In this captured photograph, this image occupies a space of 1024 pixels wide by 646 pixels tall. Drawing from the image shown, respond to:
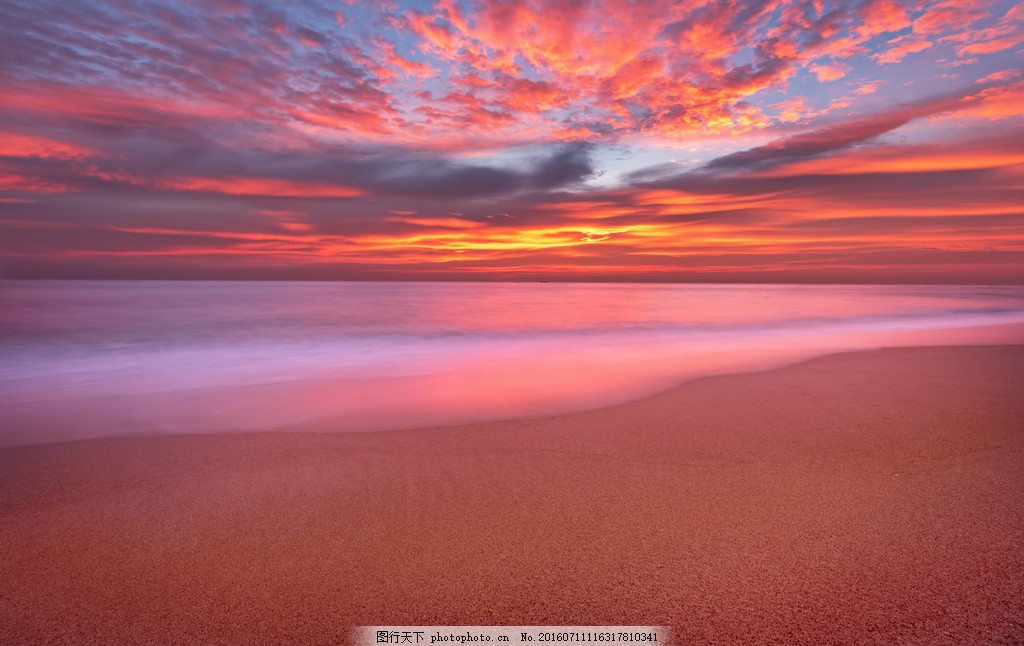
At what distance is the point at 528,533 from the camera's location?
10.6 ft

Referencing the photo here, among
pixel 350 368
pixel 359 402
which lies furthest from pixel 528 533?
pixel 350 368

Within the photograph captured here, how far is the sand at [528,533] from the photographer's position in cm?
247

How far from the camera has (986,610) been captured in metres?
2.42

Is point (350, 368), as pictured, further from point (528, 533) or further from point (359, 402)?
point (528, 533)

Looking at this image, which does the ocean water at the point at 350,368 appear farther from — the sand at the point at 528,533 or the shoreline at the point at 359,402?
the sand at the point at 528,533

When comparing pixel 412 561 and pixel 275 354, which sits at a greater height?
pixel 412 561

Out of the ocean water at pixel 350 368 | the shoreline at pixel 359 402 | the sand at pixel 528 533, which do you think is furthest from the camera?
the ocean water at pixel 350 368

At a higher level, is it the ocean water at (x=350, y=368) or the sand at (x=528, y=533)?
the sand at (x=528, y=533)

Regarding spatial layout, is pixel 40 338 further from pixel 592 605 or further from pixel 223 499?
pixel 592 605

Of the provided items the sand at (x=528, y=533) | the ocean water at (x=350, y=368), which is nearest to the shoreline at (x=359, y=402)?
the ocean water at (x=350, y=368)

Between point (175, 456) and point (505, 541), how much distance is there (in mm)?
3292

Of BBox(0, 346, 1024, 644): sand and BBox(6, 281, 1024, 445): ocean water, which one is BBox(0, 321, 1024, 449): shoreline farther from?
BBox(0, 346, 1024, 644): sand

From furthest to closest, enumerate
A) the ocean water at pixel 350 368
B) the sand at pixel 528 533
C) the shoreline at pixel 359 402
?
1. the ocean water at pixel 350 368
2. the shoreline at pixel 359 402
3. the sand at pixel 528 533

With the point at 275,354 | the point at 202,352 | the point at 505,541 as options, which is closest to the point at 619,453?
the point at 505,541
